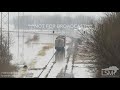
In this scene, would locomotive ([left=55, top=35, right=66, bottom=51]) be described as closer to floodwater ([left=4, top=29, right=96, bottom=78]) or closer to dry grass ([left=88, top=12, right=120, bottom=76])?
floodwater ([left=4, top=29, right=96, bottom=78])

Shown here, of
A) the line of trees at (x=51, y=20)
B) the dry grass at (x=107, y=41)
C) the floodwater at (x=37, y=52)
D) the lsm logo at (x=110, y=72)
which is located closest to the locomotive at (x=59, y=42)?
the floodwater at (x=37, y=52)

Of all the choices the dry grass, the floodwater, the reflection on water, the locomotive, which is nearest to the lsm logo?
→ the dry grass

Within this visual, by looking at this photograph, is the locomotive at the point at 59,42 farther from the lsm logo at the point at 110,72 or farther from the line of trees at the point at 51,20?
the lsm logo at the point at 110,72

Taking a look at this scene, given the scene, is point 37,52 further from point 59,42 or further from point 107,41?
point 107,41

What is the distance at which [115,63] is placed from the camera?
9.20 meters

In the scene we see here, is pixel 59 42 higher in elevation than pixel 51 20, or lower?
lower

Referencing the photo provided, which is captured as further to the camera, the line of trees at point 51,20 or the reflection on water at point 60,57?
the reflection on water at point 60,57

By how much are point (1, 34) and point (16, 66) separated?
66 centimetres

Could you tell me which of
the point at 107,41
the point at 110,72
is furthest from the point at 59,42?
the point at 110,72

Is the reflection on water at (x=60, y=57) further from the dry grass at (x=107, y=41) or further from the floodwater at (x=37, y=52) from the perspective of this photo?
the dry grass at (x=107, y=41)

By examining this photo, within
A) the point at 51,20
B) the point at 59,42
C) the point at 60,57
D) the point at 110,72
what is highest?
the point at 51,20

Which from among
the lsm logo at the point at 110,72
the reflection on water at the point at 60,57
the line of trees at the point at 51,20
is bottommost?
the lsm logo at the point at 110,72

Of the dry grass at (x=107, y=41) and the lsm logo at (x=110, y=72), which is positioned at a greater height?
the dry grass at (x=107, y=41)

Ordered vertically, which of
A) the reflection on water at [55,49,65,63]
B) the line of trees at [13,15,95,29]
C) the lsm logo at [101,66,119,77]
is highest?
the line of trees at [13,15,95,29]
